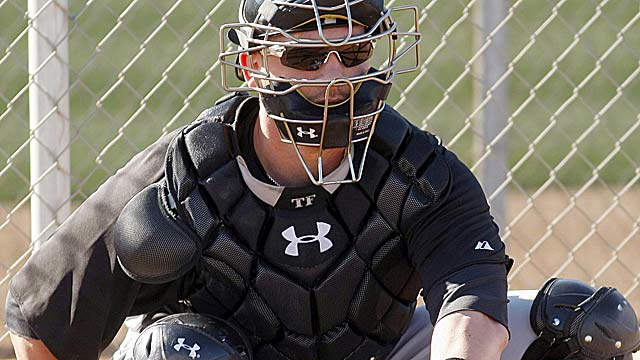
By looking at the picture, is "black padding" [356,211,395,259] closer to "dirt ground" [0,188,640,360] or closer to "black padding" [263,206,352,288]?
"black padding" [263,206,352,288]

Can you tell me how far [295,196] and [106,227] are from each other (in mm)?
501

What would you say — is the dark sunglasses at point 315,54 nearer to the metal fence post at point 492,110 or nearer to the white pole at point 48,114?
the white pole at point 48,114

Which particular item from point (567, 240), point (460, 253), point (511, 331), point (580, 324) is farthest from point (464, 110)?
point (460, 253)

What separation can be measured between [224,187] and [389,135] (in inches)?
A: 17.0

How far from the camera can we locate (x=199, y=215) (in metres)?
3.12

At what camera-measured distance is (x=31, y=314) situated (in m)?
3.27

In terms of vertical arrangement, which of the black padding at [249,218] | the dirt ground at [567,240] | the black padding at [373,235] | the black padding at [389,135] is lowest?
the dirt ground at [567,240]

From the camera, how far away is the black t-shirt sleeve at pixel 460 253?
2984mm

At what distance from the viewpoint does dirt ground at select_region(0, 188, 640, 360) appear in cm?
549

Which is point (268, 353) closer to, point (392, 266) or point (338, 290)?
point (338, 290)

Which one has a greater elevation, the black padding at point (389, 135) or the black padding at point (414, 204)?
the black padding at point (389, 135)

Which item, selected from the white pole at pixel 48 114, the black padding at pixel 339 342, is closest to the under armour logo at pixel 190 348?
the black padding at pixel 339 342

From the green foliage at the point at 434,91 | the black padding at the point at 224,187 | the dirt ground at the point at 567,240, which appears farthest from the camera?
the green foliage at the point at 434,91

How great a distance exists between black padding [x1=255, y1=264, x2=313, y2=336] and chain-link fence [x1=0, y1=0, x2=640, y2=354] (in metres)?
1.20
